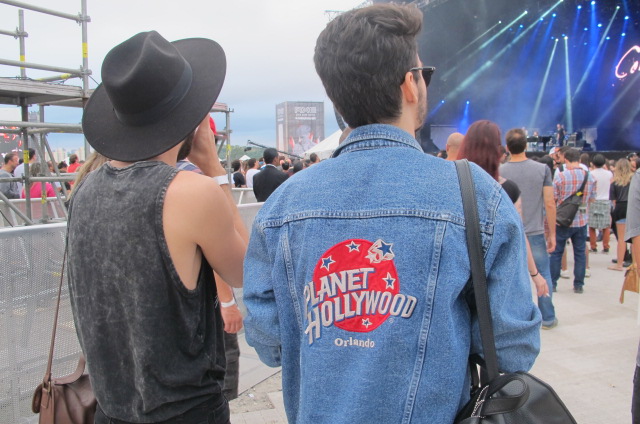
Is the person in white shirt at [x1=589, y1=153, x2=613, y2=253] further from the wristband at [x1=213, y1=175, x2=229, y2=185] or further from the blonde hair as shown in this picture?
the wristband at [x1=213, y1=175, x2=229, y2=185]

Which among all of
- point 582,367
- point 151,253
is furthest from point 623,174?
point 151,253

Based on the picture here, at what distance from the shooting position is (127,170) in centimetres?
151

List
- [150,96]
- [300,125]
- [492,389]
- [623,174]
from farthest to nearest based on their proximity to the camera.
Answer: [300,125], [623,174], [150,96], [492,389]

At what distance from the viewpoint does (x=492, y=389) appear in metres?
1.07

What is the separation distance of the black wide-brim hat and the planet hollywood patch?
70cm

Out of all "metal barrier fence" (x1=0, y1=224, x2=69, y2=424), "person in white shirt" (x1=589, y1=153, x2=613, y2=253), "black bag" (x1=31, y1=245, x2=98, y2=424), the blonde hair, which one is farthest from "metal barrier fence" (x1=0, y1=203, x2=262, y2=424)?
the blonde hair

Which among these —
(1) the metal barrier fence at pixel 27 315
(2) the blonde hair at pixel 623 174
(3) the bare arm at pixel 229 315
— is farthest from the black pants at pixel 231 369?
(2) the blonde hair at pixel 623 174

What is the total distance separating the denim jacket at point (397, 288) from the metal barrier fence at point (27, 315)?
84.9 inches

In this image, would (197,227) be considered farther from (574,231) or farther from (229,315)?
(574,231)

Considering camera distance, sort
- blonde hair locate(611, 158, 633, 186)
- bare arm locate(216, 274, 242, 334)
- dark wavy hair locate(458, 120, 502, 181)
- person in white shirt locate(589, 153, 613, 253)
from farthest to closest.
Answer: blonde hair locate(611, 158, 633, 186) → person in white shirt locate(589, 153, 613, 253) → dark wavy hair locate(458, 120, 502, 181) → bare arm locate(216, 274, 242, 334)

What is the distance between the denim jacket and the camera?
1086 millimetres

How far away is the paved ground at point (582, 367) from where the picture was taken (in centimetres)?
355

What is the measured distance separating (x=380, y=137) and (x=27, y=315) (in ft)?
8.00

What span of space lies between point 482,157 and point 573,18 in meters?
19.7
